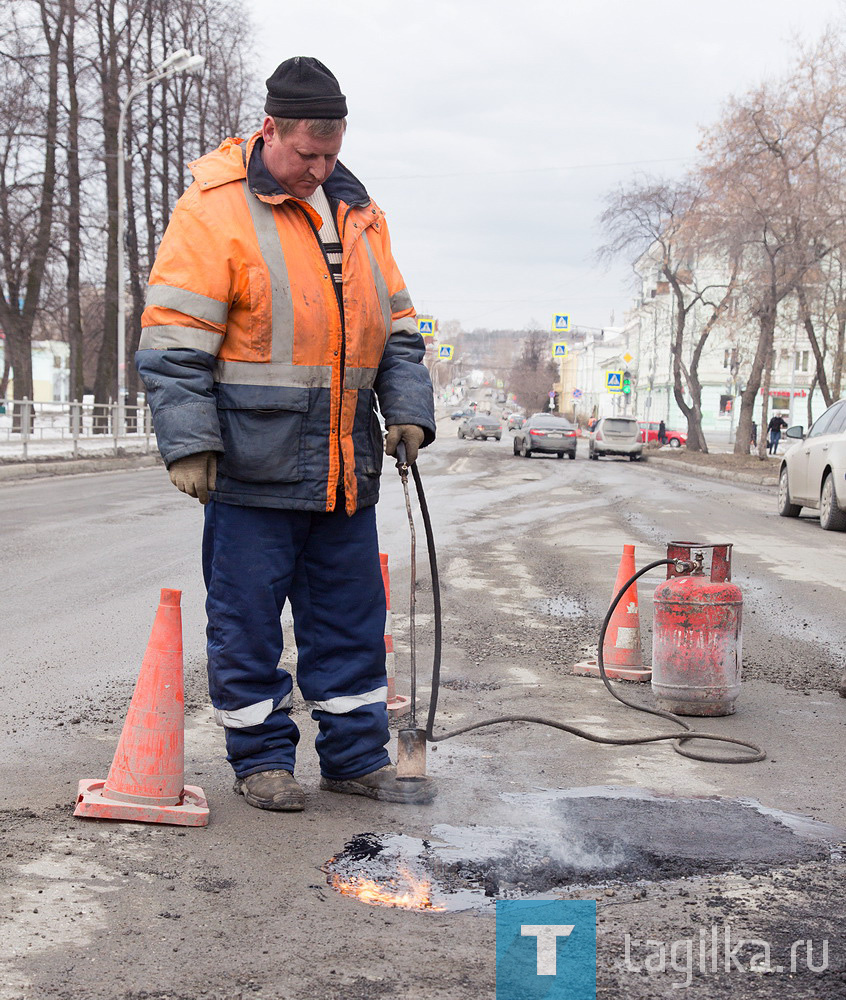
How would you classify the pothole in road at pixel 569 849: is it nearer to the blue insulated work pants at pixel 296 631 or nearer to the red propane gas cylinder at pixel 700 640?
the blue insulated work pants at pixel 296 631

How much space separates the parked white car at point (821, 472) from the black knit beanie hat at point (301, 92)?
38.9ft

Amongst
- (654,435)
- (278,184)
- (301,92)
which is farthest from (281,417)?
(654,435)

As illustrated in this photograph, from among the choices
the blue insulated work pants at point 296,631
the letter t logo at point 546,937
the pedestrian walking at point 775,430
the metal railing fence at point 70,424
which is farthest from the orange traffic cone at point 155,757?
the pedestrian walking at point 775,430

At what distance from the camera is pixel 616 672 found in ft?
19.8

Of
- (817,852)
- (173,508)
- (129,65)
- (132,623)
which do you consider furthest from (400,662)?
(129,65)

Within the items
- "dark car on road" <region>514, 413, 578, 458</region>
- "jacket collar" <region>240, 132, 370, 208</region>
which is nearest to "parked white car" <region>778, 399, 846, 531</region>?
"jacket collar" <region>240, 132, 370, 208</region>

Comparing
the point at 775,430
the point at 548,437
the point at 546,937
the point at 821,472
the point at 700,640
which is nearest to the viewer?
the point at 546,937

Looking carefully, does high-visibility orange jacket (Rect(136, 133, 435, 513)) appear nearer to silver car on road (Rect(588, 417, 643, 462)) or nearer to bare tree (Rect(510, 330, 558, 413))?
silver car on road (Rect(588, 417, 643, 462))

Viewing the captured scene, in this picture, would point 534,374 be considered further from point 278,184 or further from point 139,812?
point 139,812

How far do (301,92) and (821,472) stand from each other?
12.7m

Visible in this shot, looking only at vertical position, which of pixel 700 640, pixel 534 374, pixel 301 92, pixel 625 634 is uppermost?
pixel 534 374

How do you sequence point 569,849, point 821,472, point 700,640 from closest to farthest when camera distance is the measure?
point 569,849, point 700,640, point 821,472

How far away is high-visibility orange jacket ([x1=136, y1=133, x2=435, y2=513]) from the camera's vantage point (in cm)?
350

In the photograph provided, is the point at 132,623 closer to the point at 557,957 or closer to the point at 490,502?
the point at 557,957
